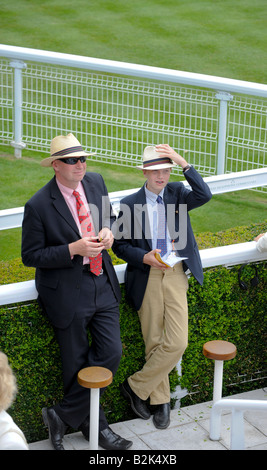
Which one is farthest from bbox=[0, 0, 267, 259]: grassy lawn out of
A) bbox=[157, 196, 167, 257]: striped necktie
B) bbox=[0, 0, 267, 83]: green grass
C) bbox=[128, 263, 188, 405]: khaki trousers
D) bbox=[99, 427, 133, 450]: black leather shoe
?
bbox=[99, 427, 133, 450]: black leather shoe

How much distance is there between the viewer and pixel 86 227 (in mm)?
5891

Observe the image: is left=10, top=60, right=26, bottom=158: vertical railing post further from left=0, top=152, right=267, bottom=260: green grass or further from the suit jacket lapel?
the suit jacket lapel

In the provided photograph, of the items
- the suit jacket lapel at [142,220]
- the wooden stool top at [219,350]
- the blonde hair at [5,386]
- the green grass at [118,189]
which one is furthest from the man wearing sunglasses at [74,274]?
the green grass at [118,189]

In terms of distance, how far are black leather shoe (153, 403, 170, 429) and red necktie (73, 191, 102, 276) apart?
118cm

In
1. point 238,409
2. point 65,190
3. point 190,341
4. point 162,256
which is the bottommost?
point 190,341

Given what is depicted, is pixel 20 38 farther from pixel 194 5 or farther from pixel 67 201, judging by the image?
pixel 67 201

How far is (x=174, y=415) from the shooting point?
6.49m

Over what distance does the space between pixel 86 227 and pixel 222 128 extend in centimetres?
480

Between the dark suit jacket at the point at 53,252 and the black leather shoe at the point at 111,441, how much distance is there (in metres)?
0.84

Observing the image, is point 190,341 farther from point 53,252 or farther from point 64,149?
point 64,149

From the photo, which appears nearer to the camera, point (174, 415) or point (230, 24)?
point (174, 415)

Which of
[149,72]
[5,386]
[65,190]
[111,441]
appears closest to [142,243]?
[65,190]
